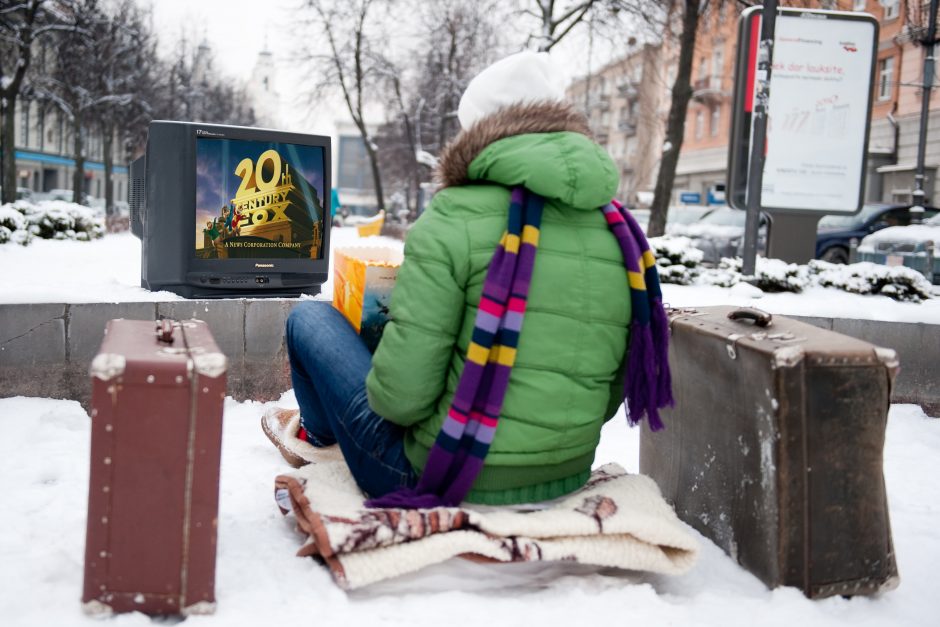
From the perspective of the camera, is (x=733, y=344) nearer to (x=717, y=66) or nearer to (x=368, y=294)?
(x=368, y=294)

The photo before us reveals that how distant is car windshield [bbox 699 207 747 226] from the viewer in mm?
17281

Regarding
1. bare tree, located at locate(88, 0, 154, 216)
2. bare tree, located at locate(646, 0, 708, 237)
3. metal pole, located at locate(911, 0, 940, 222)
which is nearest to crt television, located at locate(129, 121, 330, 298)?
bare tree, located at locate(646, 0, 708, 237)

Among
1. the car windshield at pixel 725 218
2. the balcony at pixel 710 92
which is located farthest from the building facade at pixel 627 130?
the car windshield at pixel 725 218

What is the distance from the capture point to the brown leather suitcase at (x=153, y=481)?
88.6 inches

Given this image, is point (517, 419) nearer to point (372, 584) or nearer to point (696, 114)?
point (372, 584)

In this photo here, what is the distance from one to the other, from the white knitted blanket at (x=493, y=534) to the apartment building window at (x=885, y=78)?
33395mm

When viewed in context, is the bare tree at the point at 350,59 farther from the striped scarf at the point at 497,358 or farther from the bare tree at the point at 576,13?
the striped scarf at the point at 497,358

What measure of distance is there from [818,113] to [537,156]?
313 inches

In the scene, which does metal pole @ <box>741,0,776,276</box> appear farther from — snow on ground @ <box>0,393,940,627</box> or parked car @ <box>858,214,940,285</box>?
snow on ground @ <box>0,393,940,627</box>

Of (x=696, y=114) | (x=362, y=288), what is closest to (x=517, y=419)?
(x=362, y=288)

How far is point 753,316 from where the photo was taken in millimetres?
3023

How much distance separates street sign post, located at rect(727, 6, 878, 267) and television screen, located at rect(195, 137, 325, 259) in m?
5.11

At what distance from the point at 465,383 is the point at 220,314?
10.1 ft

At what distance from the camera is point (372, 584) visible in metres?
2.60
